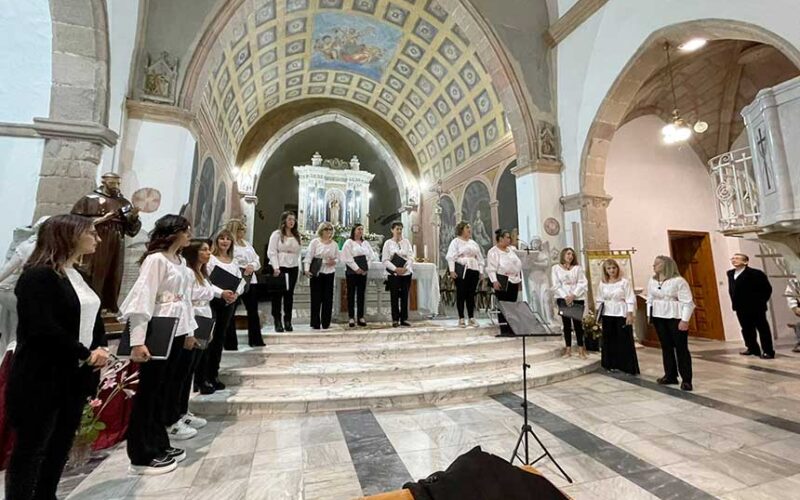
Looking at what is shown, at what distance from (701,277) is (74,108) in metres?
11.8

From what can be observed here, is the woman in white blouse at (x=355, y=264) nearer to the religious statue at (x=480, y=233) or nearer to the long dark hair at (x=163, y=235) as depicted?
the long dark hair at (x=163, y=235)

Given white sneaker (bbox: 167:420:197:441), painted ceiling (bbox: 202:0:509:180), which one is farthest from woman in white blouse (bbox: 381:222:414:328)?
painted ceiling (bbox: 202:0:509:180)

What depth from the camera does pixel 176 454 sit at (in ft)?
7.54

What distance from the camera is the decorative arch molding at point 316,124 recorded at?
12078 mm

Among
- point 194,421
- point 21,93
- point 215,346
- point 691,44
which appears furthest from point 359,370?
point 691,44

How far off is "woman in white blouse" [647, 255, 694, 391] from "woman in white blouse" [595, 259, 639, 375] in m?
0.39

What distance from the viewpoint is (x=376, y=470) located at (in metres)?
2.19

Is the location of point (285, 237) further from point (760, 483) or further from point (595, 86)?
point (595, 86)

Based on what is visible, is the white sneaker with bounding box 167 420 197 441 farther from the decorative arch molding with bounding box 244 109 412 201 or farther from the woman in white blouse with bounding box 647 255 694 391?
the decorative arch molding with bounding box 244 109 412 201

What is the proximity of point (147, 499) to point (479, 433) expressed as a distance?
6.88 feet

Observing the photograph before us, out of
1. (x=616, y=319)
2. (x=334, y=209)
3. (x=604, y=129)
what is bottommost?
(x=616, y=319)

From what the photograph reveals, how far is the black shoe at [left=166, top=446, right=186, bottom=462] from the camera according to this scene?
2.28 m

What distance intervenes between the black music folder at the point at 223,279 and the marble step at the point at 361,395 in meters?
0.98

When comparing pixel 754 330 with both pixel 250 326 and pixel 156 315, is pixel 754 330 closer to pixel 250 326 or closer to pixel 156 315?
pixel 250 326
